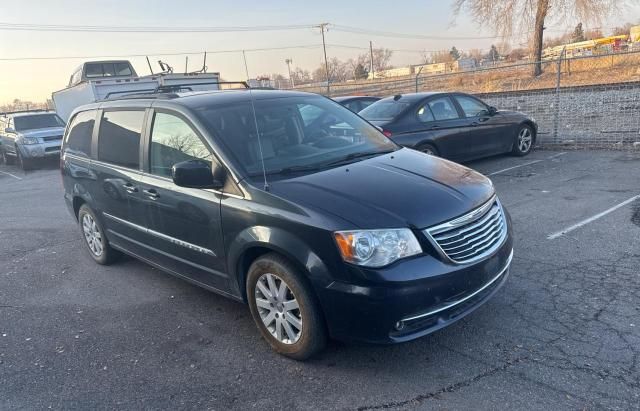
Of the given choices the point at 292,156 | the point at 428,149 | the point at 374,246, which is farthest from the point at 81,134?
the point at 428,149

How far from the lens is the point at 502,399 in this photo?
2.87 metres

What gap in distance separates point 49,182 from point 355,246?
40.6 feet

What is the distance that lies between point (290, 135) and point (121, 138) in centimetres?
182

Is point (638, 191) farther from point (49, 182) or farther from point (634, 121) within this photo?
point (49, 182)

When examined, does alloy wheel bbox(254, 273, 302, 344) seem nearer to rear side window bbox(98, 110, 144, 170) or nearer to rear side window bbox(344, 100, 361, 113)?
rear side window bbox(98, 110, 144, 170)

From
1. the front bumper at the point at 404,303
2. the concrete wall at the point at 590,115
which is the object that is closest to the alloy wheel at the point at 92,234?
the front bumper at the point at 404,303

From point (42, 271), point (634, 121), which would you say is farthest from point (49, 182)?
point (634, 121)

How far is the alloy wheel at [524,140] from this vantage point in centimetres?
1043

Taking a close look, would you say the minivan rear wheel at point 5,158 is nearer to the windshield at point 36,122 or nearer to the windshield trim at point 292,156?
the windshield at point 36,122

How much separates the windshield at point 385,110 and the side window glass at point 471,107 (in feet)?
4.24

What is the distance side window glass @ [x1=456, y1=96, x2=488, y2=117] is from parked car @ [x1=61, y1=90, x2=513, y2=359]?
5358 millimetres

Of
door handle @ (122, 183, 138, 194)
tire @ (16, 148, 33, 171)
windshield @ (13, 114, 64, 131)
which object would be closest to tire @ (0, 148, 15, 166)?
windshield @ (13, 114, 64, 131)

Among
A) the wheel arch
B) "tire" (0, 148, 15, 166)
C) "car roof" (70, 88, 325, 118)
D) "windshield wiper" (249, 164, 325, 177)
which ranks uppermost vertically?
"car roof" (70, 88, 325, 118)

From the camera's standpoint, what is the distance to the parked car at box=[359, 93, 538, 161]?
345 inches
